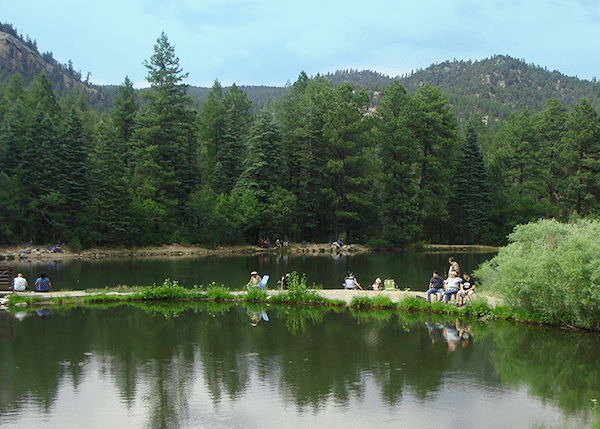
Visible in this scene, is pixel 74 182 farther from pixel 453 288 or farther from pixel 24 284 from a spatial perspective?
pixel 453 288

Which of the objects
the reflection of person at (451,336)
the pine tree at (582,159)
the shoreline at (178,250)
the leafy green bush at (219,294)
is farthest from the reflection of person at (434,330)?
the pine tree at (582,159)

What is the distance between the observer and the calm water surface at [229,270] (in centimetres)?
2822

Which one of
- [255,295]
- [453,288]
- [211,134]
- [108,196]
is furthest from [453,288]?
[211,134]

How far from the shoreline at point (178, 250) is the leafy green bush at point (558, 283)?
1315 inches

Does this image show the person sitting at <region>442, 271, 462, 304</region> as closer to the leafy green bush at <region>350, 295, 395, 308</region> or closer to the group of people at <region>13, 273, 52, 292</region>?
the leafy green bush at <region>350, 295, 395, 308</region>

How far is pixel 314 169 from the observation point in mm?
56438

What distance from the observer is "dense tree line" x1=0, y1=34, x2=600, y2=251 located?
49.1 meters

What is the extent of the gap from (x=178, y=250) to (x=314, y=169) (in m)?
16.1

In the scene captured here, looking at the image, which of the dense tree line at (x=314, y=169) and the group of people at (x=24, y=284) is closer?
the group of people at (x=24, y=284)

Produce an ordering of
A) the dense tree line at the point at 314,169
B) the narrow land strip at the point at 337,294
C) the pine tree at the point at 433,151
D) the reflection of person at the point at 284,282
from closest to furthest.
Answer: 1. the narrow land strip at the point at 337,294
2. the reflection of person at the point at 284,282
3. the dense tree line at the point at 314,169
4. the pine tree at the point at 433,151

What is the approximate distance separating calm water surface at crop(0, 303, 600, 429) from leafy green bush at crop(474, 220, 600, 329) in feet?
2.34

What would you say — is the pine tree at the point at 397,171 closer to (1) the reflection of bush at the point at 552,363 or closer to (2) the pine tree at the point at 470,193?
(2) the pine tree at the point at 470,193

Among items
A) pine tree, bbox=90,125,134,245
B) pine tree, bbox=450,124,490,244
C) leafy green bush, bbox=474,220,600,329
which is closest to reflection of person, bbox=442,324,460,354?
leafy green bush, bbox=474,220,600,329

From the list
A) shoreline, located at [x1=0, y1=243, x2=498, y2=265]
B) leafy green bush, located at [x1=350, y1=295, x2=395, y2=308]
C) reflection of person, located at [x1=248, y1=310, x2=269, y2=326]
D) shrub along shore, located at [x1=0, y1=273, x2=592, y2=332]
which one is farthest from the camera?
shoreline, located at [x1=0, y1=243, x2=498, y2=265]
